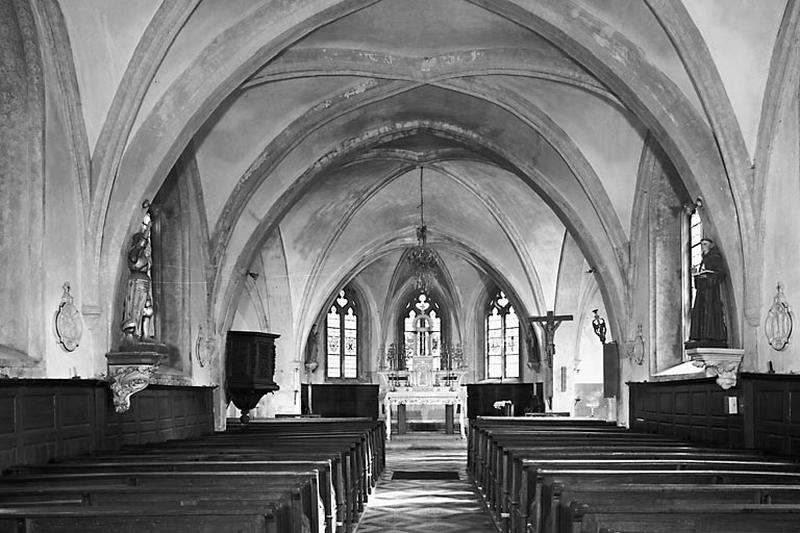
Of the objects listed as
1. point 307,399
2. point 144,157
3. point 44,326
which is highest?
point 144,157

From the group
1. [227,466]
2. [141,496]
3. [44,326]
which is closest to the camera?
[141,496]

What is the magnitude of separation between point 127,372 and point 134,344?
1.12ft

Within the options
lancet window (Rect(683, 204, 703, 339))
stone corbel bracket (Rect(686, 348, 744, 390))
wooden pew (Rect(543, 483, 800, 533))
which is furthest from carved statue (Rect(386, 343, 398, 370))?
wooden pew (Rect(543, 483, 800, 533))

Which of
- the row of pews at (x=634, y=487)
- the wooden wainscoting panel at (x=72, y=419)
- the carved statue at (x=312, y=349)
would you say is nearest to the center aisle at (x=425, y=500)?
the row of pews at (x=634, y=487)

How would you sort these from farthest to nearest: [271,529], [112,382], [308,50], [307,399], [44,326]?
[307,399], [308,50], [112,382], [44,326], [271,529]

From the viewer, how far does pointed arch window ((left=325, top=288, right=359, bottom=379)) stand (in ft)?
104

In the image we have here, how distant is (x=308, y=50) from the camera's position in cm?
1523

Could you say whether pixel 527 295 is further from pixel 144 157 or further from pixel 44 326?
pixel 44 326

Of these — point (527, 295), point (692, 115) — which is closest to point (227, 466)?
point (692, 115)

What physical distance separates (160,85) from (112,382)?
3.87 m

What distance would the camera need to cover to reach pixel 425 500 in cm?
1327

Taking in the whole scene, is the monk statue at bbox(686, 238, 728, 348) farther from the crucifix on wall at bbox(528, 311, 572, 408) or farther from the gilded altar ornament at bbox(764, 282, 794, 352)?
the crucifix on wall at bbox(528, 311, 572, 408)

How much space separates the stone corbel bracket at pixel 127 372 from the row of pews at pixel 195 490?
25.1 inches

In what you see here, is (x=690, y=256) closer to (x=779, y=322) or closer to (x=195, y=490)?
(x=779, y=322)
